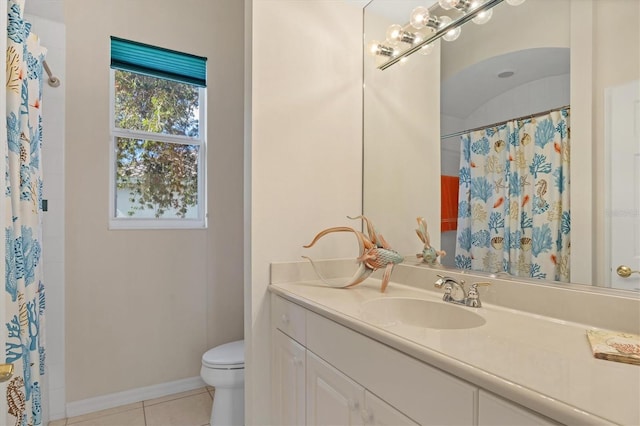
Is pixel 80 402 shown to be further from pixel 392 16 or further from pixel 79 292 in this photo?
pixel 392 16

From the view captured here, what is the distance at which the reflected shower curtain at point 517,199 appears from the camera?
3.75ft

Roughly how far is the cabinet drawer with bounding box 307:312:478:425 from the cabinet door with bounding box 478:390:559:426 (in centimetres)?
2

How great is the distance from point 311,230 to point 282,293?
1.24 ft

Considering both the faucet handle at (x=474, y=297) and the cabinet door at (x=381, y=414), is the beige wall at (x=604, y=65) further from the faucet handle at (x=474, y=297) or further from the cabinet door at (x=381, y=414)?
the cabinet door at (x=381, y=414)

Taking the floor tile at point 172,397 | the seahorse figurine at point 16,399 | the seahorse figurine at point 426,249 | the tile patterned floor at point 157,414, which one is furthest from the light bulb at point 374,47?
the floor tile at point 172,397

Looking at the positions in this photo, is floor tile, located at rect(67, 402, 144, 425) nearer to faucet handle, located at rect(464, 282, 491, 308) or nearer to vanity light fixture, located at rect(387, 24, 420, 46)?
faucet handle, located at rect(464, 282, 491, 308)

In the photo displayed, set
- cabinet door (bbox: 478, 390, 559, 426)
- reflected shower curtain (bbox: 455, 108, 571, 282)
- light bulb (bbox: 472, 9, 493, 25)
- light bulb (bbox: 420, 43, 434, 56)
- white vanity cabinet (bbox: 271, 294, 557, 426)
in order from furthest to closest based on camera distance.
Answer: light bulb (bbox: 420, 43, 434, 56) → light bulb (bbox: 472, 9, 493, 25) → reflected shower curtain (bbox: 455, 108, 571, 282) → white vanity cabinet (bbox: 271, 294, 557, 426) → cabinet door (bbox: 478, 390, 559, 426)

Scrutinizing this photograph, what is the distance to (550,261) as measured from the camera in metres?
1.15

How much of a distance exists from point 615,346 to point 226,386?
1.71m

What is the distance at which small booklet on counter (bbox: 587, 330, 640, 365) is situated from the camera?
2.37ft

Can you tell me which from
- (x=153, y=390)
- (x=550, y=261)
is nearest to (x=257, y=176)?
(x=550, y=261)

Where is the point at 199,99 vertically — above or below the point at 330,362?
above

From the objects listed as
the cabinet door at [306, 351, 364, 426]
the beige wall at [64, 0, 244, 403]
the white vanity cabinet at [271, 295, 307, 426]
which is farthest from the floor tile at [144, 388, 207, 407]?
the cabinet door at [306, 351, 364, 426]

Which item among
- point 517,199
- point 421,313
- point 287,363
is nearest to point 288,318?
point 287,363
